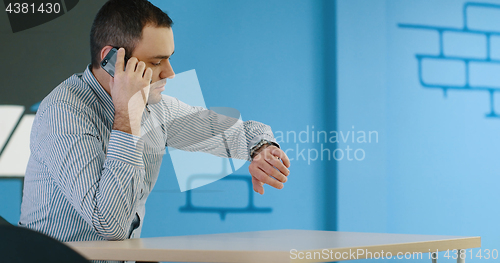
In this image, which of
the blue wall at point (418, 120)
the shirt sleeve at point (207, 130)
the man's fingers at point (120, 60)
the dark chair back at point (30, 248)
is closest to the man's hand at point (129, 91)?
the man's fingers at point (120, 60)

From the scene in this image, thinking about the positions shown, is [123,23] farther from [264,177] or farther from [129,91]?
[264,177]

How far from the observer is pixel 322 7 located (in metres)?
2.70

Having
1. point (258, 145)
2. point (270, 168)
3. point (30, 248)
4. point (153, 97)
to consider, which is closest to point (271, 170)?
point (270, 168)

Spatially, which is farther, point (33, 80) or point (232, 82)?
point (232, 82)

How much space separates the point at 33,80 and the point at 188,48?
2.63ft

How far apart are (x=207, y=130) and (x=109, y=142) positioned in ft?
1.78

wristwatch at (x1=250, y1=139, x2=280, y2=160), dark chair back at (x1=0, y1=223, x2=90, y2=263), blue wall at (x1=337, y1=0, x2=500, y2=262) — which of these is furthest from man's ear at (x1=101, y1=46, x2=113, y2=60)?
blue wall at (x1=337, y1=0, x2=500, y2=262)

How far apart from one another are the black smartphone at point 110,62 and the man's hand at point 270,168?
17.6 inches

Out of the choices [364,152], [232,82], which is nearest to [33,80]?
[232,82]

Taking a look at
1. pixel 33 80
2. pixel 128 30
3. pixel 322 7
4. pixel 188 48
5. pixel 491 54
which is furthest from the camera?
pixel 491 54

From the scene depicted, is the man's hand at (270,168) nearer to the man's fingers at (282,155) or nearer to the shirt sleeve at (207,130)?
the man's fingers at (282,155)

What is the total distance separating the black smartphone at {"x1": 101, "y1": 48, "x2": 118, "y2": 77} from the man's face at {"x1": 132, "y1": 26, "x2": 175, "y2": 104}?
0.05 m

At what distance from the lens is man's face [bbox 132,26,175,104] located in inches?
47.4

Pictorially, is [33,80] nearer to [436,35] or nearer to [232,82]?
[232,82]
